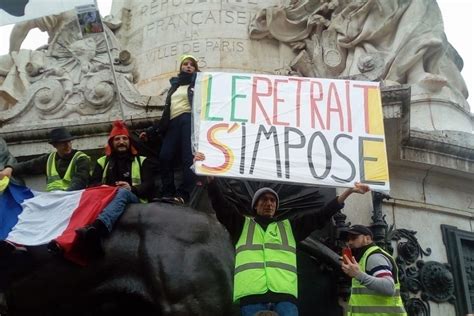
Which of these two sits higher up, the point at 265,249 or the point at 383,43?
the point at 383,43

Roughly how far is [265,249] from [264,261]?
0.13m

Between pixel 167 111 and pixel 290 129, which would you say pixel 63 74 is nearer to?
pixel 167 111

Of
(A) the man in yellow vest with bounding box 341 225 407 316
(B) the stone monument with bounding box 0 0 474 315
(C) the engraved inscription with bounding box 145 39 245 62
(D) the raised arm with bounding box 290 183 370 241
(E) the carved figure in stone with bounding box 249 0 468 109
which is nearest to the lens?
(A) the man in yellow vest with bounding box 341 225 407 316

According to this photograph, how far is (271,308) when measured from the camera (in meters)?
6.91

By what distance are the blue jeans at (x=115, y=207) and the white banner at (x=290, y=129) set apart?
0.86 meters

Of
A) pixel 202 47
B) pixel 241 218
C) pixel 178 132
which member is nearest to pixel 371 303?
pixel 241 218

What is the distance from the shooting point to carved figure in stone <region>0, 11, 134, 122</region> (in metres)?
11.3

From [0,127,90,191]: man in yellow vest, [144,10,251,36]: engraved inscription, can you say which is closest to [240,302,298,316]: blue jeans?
[0,127,90,191]: man in yellow vest

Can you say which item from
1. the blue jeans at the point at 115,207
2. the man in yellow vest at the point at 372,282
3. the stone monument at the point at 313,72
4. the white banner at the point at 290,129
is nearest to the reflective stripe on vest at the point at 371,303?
the man in yellow vest at the point at 372,282

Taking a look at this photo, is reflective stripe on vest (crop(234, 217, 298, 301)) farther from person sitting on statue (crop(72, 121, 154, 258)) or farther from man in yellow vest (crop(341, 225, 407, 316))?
person sitting on statue (crop(72, 121, 154, 258))

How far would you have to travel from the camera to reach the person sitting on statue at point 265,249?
689 cm

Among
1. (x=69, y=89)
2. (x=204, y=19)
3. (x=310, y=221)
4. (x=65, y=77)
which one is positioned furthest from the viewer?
(x=204, y=19)

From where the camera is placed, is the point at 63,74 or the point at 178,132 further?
the point at 63,74

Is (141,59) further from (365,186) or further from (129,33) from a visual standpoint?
(365,186)
